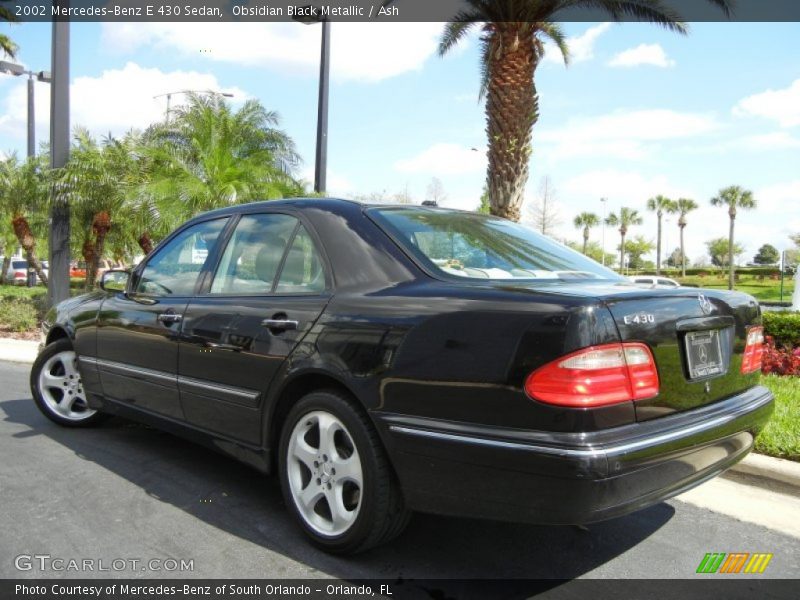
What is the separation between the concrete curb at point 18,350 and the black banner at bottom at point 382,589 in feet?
24.8

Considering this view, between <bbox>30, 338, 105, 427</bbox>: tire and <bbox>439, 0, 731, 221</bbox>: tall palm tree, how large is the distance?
8799mm

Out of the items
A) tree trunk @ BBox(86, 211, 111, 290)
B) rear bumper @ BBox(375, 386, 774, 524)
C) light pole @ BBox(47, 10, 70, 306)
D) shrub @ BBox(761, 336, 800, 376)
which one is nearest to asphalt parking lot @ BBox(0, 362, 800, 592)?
rear bumper @ BBox(375, 386, 774, 524)

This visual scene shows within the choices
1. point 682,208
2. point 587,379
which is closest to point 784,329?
point 587,379

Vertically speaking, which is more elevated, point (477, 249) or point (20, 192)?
point (20, 192)

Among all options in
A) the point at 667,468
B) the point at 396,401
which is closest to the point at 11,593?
the point at 396,401

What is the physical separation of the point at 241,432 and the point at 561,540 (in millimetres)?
1694

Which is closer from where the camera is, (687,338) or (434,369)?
(434,369)


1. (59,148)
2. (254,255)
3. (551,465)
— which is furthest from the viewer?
(59,148)

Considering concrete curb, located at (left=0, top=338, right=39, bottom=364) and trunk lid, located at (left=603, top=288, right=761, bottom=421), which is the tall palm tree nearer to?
concrete curb, located at (left=0, top=338, right=39, bottom=364)

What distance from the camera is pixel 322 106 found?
11.5 m

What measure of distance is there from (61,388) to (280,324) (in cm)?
291

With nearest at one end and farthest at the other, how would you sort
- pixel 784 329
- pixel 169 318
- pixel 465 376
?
pixel 465 376, pixel 169 318, pixel 784 329

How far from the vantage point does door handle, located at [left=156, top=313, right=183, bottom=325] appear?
3817mm

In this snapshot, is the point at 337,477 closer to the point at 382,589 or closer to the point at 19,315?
the point at 382,589
